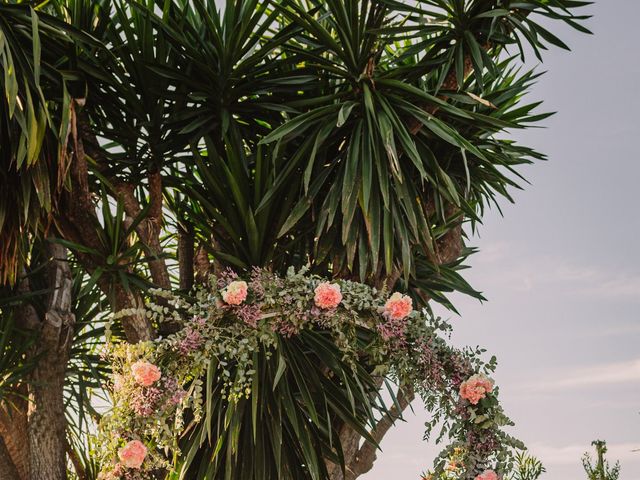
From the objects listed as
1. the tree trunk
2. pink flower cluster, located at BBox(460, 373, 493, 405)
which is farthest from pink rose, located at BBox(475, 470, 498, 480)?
the tree trunk

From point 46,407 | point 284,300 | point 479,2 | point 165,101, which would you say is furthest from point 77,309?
point 479,2

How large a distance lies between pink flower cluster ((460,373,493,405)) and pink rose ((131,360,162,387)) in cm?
148

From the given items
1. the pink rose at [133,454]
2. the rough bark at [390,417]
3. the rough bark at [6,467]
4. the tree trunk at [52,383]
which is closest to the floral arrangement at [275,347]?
the pink rose at [133,454]

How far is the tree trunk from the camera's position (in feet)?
16.8

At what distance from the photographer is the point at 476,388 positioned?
13.7 feet

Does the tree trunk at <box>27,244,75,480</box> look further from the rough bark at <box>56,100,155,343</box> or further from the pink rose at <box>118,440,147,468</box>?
the pink rose at <box>118,440,147,468</box>

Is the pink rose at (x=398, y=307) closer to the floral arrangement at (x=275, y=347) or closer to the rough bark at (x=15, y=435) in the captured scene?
the floral arrangement at (x=275, y=347)

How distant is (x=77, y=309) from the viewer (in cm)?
620

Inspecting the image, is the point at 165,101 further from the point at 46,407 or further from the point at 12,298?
the point at 46,407

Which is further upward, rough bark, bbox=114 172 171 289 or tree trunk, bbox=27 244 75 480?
rough bark, bbox=114 172 171 289

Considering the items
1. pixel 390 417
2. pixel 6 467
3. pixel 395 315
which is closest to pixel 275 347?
pixel 395 315

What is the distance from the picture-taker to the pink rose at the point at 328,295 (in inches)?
163

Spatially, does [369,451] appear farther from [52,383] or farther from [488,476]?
[52,383]

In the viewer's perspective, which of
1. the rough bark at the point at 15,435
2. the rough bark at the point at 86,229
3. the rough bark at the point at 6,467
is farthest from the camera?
the rough bark at the point at 15,435
